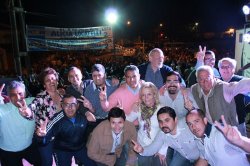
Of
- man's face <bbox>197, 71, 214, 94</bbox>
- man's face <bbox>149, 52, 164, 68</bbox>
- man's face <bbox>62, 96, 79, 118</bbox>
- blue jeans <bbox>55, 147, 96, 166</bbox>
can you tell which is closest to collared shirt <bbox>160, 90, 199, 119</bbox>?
man's face <bbox>197, 71, 214, 94</bbox>

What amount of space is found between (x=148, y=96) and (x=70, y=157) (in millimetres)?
1665

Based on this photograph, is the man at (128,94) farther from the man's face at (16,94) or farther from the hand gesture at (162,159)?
the man's face at (16,94)

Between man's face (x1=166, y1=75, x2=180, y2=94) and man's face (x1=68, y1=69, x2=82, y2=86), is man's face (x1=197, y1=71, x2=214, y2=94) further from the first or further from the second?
man's face (x1=68, y1=69, x2=82, y2=86)

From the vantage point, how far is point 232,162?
330 centimetres

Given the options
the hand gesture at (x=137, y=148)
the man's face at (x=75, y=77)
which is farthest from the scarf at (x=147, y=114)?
the man's face at (x=75, y=77)

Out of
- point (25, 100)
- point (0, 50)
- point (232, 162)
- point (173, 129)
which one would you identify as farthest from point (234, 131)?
point (0, 50)

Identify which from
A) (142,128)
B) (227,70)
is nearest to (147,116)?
(142,128)

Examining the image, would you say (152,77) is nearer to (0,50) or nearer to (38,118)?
(38,118)

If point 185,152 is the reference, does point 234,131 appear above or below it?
above

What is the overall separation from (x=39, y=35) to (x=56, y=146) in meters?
7.83

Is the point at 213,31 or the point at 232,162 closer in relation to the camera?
the point at 232,162

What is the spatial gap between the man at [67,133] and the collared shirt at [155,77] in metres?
1.79

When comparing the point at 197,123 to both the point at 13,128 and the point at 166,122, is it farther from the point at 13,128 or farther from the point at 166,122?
the point at 13,128

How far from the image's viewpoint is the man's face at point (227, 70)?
4949 millimetres
